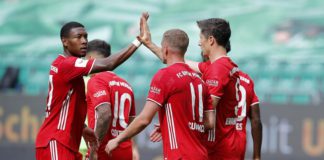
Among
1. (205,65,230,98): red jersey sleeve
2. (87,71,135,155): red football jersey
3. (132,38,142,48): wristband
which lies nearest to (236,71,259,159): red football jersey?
(205,65,230,98): red jersey sleeve

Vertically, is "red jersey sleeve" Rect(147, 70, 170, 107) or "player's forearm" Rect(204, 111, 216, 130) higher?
"red jersey sleeve" Rect(147, 70, 170, 107)

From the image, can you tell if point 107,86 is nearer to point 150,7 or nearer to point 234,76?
point 234,76

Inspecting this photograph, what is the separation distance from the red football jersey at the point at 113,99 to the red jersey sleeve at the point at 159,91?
2259 millimetres

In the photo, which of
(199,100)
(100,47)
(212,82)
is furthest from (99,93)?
(199,100)

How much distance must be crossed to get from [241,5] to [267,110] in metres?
3.99

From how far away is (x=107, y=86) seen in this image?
1030 centimetres

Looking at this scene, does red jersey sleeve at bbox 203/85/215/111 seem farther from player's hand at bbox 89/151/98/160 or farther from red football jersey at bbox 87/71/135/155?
red football jersey at bbox 87/71/135/155

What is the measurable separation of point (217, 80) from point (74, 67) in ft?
4.64

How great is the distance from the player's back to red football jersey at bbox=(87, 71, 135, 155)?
2186mm

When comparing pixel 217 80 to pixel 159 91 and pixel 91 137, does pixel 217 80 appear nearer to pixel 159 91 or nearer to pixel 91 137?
pixel 159 91

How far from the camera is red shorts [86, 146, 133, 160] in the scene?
10.3m

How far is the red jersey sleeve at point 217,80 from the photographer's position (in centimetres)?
864

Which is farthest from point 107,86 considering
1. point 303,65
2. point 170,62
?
point 303,65

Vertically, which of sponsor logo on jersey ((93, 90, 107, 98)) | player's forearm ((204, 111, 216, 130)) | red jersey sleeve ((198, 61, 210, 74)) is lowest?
player's forearm ((204, 111, 216, 130))
